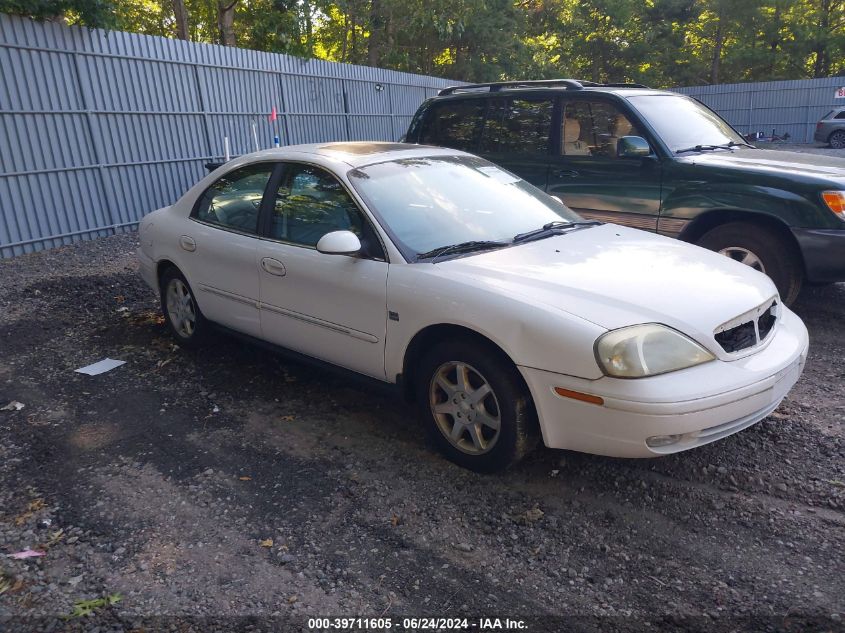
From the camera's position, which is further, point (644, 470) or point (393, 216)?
point (393, 216)

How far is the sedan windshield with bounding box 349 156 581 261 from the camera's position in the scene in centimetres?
388

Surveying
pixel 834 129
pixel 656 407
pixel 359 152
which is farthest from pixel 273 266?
pixel 834 129

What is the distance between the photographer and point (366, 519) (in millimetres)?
3225

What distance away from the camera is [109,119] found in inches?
389

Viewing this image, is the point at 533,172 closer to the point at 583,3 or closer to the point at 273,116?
the point at 273,116

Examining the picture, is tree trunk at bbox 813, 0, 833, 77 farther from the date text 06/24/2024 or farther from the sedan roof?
the date text 06/24/2024

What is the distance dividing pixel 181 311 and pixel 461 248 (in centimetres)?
271

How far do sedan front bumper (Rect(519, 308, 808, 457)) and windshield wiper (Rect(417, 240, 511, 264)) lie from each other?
0.91 metres

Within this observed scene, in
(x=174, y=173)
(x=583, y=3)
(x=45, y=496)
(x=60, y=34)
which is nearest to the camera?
(x=45, y=496)

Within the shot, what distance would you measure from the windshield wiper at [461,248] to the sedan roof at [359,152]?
2.91ft

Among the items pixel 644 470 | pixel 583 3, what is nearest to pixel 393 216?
pixel 644 470

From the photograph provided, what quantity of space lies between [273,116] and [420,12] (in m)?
11.8

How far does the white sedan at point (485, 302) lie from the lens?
9.98ft

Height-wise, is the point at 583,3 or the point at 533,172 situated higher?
the point at 583,3
